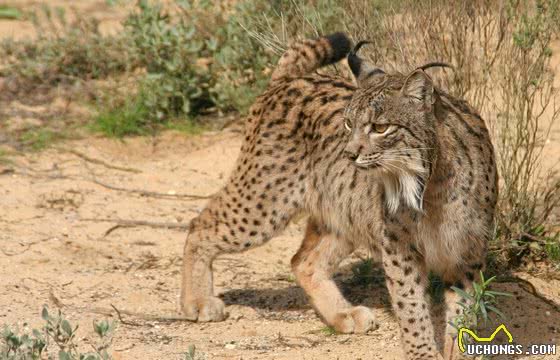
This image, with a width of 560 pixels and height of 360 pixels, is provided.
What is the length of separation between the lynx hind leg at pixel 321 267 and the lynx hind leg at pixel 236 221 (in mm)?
372

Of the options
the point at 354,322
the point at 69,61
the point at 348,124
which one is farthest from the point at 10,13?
the point at 348,124

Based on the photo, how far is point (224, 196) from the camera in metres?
6.10

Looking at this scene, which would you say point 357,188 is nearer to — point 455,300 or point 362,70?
point 362,70

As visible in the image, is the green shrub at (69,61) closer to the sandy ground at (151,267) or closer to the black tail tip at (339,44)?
the sandy ground at (151,267)

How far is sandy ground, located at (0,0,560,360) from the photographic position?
576 centimetres

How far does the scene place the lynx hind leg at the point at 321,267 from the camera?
612 centimetres

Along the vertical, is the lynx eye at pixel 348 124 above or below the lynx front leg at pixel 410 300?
above

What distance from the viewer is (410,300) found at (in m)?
5.22

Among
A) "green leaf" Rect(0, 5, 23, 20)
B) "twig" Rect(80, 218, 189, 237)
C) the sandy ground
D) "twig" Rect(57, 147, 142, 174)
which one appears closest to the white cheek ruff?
the sandy ground

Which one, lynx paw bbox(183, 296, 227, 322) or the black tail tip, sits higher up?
the black tail tip

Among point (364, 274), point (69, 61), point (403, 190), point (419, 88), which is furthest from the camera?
point (69, 61)

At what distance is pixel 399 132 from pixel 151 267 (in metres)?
2.53

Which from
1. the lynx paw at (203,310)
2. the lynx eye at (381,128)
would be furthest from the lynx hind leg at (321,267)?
the lynx eye at (381,128)

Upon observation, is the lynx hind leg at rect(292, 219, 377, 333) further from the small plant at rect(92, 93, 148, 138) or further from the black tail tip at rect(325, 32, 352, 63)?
the small plant at rect(92, 93, 148, 138)
